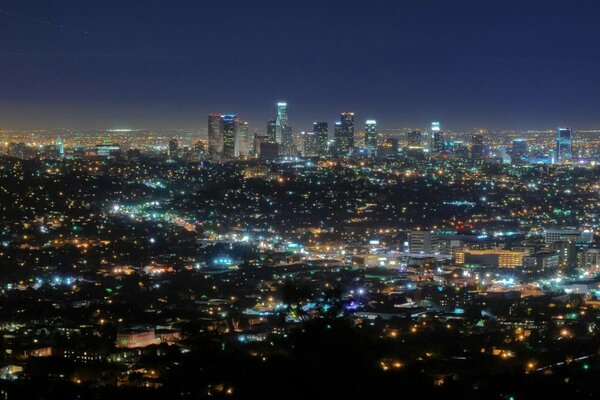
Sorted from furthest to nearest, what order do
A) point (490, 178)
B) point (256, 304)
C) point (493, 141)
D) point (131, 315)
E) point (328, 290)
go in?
1. point (493, 141)
2. point (490, 178)
3. point (256, 304)
4. point (131, 315)
5. point (328, 290)

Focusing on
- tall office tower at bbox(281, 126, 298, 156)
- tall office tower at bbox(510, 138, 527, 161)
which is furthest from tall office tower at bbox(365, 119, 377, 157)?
tall office tower at bbox(510, 138, 527, 161)

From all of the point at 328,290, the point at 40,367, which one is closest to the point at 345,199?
the point at 40,367

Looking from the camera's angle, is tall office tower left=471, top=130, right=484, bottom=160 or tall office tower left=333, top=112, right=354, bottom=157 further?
tall office tower left=333, top=112, right=354, bottom=157

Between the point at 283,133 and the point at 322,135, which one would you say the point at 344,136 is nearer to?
the point at 322,135

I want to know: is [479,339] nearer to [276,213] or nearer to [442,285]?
[442,285]

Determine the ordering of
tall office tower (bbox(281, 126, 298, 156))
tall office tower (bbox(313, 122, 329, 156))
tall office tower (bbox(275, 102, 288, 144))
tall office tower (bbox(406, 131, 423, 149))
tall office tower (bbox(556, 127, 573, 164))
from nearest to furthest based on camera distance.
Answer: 1. tall office tower (bbox(556, 127, 573, 164))
2. tall office tower (bbox(313, 122, 329, 156))
3. tall office tower (bbox(281, 126, 298, 156))
4. tall office tower (bbox(406, 131, 423, 149))
5. tall office tower (bbox(275, 102, 288, 144))

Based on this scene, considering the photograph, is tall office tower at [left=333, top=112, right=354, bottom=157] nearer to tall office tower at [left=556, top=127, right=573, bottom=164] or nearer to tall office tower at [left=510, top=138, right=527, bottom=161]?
tall office tower at [left=510, top=138, right=527, bottom=161]

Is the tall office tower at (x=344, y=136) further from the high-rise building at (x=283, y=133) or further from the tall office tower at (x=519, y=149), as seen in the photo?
the tall office tower at (x=519, y=149)

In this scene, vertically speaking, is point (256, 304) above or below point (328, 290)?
below
